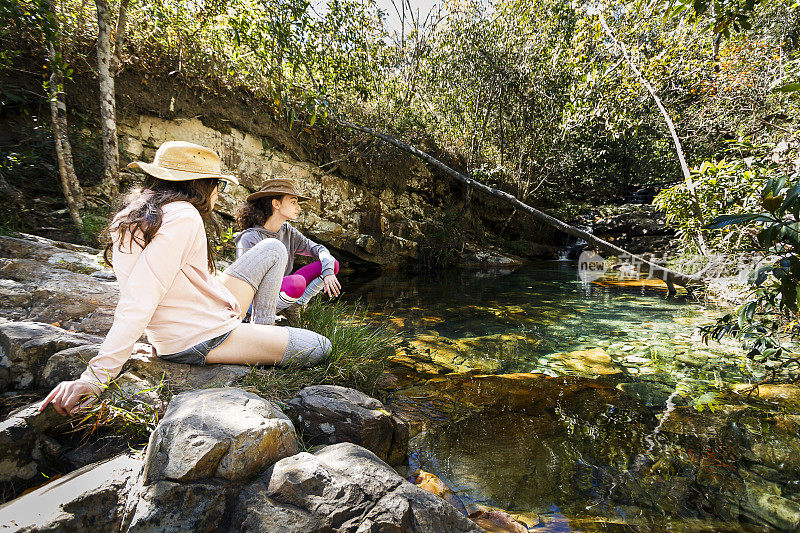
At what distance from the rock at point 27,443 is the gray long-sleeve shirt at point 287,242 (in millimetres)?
1506

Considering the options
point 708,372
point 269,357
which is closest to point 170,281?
point 269,357

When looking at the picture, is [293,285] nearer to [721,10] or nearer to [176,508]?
[176,508]

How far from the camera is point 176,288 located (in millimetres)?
1890

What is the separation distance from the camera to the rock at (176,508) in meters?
1.12

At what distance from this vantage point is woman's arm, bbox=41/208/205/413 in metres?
1.60

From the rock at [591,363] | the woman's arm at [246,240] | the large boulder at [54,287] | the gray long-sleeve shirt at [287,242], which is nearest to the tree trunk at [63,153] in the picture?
the large boulder at [54,287]

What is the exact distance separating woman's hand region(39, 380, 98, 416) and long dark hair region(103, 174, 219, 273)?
2.05 feet

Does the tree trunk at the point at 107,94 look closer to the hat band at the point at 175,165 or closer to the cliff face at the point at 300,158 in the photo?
the cliff face at the point at 300,158

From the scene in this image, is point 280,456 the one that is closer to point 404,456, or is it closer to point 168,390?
point 168,390

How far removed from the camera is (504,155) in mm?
14516

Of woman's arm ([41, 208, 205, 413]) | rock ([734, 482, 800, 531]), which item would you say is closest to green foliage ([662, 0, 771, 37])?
rock ([734, 482, 800, 531])

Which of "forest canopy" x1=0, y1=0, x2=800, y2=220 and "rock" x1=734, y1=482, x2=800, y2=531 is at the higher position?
"forest canopy" x1=0, y1=0, x2=800, y2=220

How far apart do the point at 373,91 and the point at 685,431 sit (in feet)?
34.7

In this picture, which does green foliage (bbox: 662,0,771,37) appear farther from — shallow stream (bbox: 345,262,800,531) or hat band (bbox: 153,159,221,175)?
hat band (bbox: 153,159,221,175)
